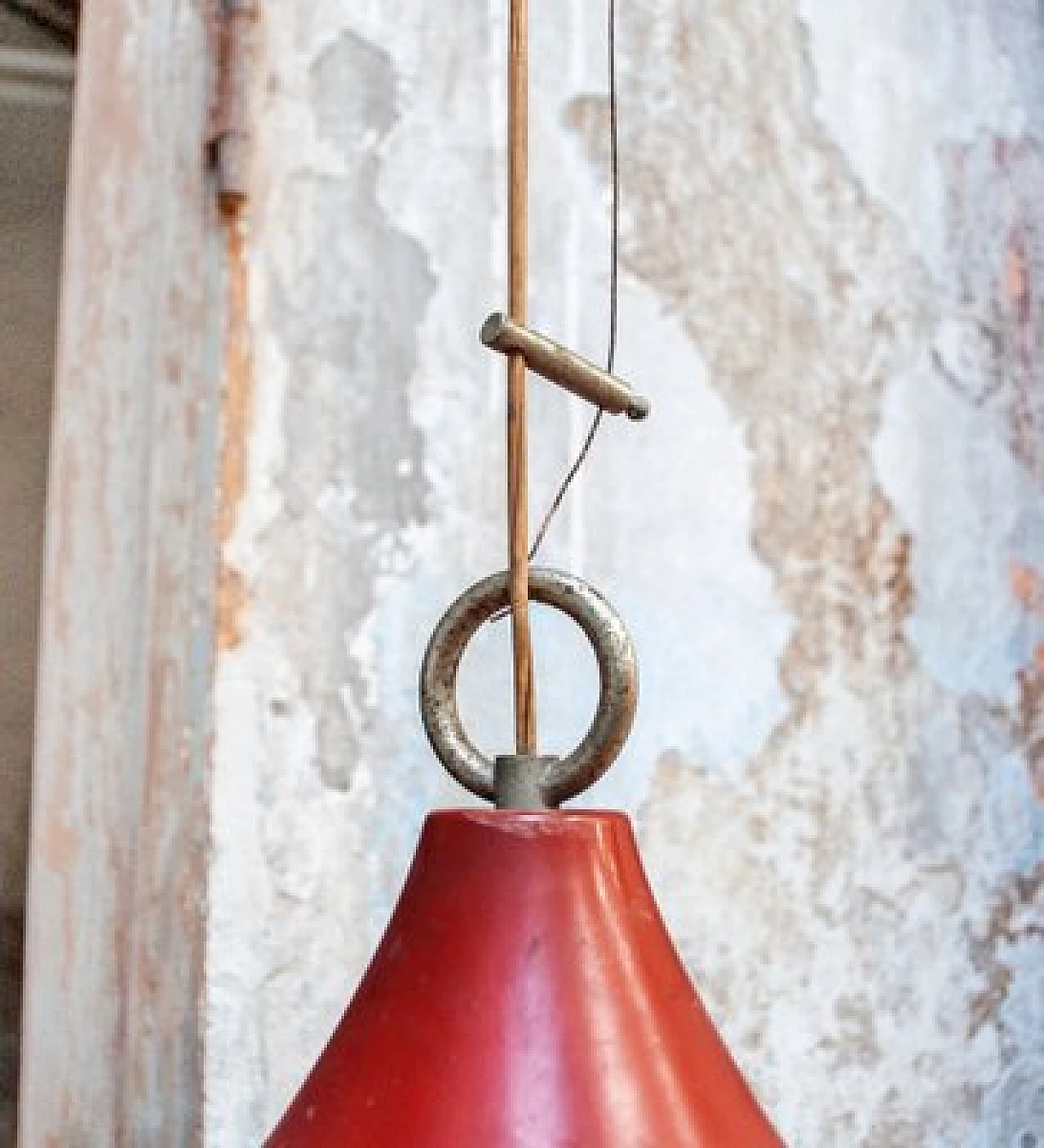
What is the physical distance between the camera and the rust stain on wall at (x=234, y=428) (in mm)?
941

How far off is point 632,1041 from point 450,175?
0.74 m

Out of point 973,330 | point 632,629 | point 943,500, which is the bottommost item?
point 632,629

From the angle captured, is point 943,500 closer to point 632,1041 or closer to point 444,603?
point 444,603

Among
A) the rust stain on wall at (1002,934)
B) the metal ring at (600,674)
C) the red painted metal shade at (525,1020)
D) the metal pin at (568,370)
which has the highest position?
the metal pin at (568,370)

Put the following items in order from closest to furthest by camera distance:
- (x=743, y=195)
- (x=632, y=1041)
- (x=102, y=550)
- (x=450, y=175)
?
(x=632, y=1041), (x=102, y=550), (x=450, y=175), (x=743, y=195)

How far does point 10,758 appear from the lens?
94 cm

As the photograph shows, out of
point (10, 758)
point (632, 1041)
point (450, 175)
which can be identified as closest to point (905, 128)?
point (450, 175)

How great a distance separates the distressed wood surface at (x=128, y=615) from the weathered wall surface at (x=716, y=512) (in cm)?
3

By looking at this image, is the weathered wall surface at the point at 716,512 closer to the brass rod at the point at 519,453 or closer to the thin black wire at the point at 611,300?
the thin black wire at the point at 611,300

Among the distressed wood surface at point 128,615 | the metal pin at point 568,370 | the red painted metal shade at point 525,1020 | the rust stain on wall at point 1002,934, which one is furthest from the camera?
the rust stain on wall at point 1002,934

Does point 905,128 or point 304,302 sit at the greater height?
point 905,128

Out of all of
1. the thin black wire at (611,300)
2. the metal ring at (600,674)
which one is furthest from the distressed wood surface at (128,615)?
the metal ring at (600,674)

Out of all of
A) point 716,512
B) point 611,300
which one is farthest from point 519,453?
point 716,512

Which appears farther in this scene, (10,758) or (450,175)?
(450,175)
